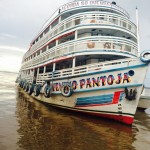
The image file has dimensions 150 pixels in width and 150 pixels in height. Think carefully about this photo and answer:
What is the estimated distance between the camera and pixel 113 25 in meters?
14.6

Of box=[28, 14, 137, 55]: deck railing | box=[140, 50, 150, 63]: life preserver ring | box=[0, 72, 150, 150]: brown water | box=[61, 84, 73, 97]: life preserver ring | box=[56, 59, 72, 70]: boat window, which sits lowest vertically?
box=[0, 72, 150, 150]: brown water

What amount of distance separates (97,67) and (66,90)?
8.93 feet

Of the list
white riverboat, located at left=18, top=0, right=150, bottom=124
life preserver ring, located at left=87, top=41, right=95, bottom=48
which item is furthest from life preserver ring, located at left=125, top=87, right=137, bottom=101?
life preserver ring, located at left=87, top=41, right=95, bottom=48

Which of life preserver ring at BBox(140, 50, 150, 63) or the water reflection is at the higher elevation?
life preserver ring at BBox(140, 50, 150, 63)

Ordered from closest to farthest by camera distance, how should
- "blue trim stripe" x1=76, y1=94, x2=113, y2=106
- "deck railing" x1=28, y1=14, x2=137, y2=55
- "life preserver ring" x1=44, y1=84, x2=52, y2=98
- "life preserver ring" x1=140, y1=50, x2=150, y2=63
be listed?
"life preserver ring" x1=140, y1=50, x2=150, y2=63
"blue trim stripe" x1=76, y1=94, x2=113, y2=106
"deck railing" x1=28, y1=14, x2=137, y2=55
"life preserver ring" x1=44, y1=84, x2=52, y2=98

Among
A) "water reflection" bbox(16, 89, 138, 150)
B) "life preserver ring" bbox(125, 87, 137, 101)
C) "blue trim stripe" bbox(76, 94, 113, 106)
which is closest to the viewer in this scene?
"water reflection" bbox(16, 89, 138, 150)

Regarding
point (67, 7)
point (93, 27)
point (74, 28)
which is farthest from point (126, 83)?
point (67, 7)

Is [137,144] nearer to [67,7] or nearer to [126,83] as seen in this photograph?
[126,83]

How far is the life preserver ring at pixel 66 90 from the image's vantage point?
12.6 metres

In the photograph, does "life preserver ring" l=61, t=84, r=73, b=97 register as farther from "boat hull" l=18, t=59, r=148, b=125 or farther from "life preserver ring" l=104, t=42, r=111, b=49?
"life preserver ring" l=104, t=42, r=111, b=49

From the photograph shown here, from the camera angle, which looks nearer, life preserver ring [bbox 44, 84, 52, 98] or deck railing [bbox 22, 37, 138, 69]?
Result: deck railing [bbox 22, 37, 138, 69]

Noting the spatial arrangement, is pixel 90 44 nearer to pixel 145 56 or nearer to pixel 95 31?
pixel 95 31

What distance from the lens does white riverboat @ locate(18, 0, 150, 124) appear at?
34.7 ft

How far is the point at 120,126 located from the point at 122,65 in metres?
3.39
